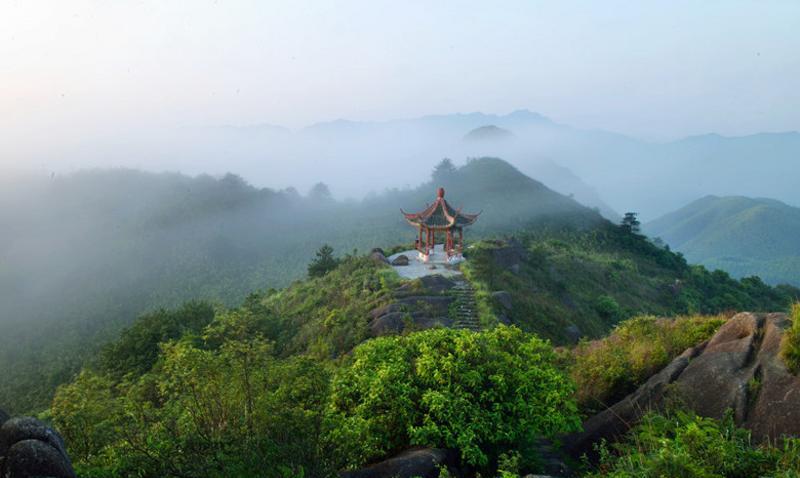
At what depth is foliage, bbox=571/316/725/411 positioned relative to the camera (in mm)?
11680

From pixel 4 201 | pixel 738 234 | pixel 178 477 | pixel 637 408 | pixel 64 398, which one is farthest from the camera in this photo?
pixel 738 234

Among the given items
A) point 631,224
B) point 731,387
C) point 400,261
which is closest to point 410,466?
point 731,387

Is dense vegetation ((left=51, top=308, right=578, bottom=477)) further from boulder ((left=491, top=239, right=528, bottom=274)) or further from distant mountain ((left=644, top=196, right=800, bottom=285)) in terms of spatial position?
distant mountain ((left=644, top=196, right=800, bottom=285))

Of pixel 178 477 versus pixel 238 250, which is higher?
pixel 178 477

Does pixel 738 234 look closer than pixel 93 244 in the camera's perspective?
No

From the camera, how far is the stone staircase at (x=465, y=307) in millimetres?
21641

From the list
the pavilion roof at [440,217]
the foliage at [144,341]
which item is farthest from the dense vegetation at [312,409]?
the pavilion roof at [440,217]

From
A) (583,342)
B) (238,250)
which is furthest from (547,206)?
(583,342)

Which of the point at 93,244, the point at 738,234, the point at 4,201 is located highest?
the point at 4,201

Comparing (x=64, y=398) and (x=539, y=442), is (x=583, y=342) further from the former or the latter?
(x=64, y=398)

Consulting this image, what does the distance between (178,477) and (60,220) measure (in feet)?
314

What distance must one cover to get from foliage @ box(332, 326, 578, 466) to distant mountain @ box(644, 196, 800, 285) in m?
122

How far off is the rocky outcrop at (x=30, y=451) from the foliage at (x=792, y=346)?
38.6 ft

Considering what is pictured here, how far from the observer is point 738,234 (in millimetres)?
137625
